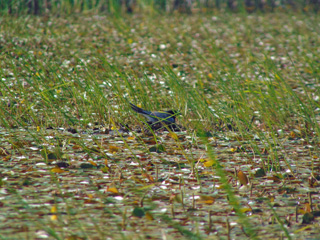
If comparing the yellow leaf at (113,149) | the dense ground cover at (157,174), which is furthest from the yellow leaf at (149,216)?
the yellow leaf at (113,149)

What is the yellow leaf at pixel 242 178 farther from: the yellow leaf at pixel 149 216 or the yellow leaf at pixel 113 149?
the yellow leaf at pixel 113 149

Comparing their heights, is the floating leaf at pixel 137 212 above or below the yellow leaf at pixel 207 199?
above

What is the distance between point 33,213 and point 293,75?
14.3ft

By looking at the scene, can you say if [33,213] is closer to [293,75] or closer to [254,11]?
[293,75]

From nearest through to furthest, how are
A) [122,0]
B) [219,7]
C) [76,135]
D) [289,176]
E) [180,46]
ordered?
[289,176] → [76,135] → [180,46] → [122,0] → [219,7]

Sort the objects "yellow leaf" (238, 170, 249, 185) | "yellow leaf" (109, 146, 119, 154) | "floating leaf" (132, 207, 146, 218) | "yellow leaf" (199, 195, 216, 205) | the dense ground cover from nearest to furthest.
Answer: the dense ground cover
"floating leaf" (132, 207, 146, 218)
"yellow leaf" (199, 195, 216, 205)
"yellow leaf" (238, 170, 249, 185)
"yellow leaf" (109, 146, 119, 154)

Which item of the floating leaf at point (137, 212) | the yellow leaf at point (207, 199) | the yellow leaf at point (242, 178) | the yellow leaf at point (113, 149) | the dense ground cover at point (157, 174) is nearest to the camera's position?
the dense ground cover at point (157, 174)

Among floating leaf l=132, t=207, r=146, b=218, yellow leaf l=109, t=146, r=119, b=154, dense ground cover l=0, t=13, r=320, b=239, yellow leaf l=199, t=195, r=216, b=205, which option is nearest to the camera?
dense ground cover l=0, t=13, r=320, b=239

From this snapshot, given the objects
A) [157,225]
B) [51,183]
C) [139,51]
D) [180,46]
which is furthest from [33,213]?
[180,46]

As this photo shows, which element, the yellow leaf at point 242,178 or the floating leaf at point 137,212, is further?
the yellow leaf at point 242,178

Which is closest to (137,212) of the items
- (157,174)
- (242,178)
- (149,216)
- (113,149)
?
(149,216)

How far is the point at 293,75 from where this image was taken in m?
5.63

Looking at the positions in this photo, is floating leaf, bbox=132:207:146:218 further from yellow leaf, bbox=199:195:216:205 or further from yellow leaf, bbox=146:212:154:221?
yellow leaf, bbox=199:195:216:205

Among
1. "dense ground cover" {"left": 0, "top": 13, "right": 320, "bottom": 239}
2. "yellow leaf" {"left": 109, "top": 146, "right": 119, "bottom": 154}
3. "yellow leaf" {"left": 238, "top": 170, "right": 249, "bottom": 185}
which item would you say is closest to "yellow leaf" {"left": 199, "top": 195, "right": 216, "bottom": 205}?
"dense ground cover" {"left": 0, "top": 13, "right": 320, "bottom": 239}
